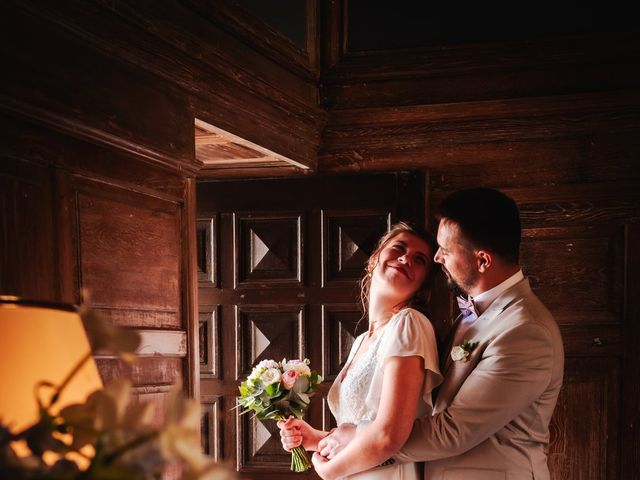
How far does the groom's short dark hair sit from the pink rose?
88 centimetres

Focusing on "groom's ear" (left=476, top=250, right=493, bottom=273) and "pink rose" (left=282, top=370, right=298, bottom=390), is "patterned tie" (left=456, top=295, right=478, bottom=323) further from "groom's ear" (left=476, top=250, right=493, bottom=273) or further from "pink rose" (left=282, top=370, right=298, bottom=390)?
"pink rose" (left=282, top=370, right=298, bottom=390)

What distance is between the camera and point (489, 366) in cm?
231

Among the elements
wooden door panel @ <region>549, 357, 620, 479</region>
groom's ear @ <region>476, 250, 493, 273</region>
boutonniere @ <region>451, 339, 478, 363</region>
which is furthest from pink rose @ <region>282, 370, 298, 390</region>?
wooden door panel @ <region>549, 357, 620, 479</region>

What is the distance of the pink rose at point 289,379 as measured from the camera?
2.81 m

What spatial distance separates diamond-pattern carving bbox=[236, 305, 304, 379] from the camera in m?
3.88

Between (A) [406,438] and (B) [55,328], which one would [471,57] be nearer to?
(A) [406,438]

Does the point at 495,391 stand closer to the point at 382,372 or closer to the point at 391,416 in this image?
the point at 391,416

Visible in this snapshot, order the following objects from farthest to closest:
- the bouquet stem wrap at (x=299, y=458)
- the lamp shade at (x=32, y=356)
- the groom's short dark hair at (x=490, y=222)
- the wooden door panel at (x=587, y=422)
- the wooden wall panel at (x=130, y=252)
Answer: the wooden door panel at (x=587, y=422) < the bouquet stem wrap at (x=299, y=458) < the groom's short dark hair at (x=490, y=222) < the wooden wall panel at (x=130, y=252) < the lamp shade at (x=32, y=356)

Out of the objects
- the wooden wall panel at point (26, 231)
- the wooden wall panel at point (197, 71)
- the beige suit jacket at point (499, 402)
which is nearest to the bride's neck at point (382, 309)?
the beige suit jacket at point (499, 402)

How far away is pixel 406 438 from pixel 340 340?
58.8 inches

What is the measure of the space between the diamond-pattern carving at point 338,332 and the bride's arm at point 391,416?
132 cm

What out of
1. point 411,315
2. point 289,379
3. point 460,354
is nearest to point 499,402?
point 460,354

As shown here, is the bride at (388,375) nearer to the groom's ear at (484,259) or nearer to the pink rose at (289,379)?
the pink rose at (289,379)

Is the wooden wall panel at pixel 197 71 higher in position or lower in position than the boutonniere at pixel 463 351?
higher
